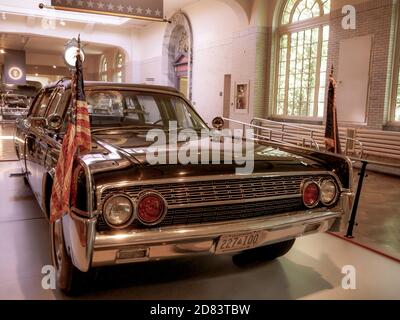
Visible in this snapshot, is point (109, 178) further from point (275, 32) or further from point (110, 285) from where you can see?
point (275, 32)

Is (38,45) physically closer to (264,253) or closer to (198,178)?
(264,253)

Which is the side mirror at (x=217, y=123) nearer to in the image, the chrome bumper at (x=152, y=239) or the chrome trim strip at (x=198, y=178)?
the chrome trim strip at (x=198, y=178)

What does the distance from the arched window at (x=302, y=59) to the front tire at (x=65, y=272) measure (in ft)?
30.2

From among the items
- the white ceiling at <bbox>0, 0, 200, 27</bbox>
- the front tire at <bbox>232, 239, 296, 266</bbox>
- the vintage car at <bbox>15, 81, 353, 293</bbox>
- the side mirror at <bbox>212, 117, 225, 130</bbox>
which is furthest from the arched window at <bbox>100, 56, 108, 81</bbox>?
the front tire at <bbox>232, 239, 296, 266</bbox>

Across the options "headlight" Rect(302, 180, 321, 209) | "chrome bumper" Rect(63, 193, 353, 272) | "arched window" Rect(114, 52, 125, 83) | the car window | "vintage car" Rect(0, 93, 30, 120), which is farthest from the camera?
"arched window" Rect(114, 52, 125, 83)

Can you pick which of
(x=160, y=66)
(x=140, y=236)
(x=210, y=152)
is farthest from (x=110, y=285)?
(x=160, y=66)

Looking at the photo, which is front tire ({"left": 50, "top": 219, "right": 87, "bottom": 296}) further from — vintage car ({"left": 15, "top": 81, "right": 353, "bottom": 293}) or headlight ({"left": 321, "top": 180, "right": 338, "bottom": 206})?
headlight ({"left": 321, "top": 180, "right": 338, "bottom": 206})

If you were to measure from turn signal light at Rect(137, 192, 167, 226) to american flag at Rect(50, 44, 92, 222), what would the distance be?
1.28ft

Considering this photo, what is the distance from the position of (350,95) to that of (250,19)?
175 inches

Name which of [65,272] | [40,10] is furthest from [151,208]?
[40,10]

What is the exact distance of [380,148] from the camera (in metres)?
8.62

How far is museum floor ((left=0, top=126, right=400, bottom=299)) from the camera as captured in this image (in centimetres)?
282

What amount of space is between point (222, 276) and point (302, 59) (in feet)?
31.2

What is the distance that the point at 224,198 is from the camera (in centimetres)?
240
